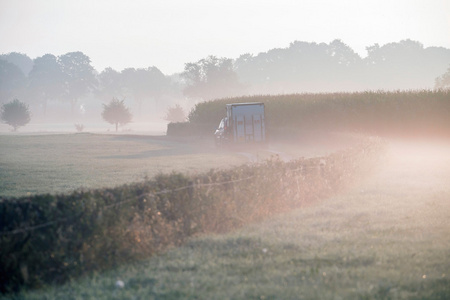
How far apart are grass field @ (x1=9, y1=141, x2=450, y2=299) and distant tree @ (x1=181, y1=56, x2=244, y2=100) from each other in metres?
120

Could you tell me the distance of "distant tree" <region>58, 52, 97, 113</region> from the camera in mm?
140250

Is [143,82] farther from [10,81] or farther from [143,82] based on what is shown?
[10,81]

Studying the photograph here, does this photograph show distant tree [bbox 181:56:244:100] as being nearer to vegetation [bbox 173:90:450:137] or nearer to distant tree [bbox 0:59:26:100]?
distant tree [bbox 0:59:26:100]

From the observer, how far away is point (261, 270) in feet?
24.1

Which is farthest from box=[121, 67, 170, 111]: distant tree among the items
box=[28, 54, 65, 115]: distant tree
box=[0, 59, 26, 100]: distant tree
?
box=[0, 59, 26, 100]: distant tree

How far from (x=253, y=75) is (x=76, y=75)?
57085 millimetres

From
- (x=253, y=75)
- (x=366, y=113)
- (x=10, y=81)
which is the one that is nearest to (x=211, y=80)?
(x=253, y=75)

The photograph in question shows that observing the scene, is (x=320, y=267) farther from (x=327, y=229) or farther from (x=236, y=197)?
(x=236, y=197)

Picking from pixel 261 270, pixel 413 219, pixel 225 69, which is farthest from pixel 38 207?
pixel 225 69

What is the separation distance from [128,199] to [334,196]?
7897 mm

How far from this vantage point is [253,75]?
16362 cm

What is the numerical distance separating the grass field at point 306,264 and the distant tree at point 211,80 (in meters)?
120

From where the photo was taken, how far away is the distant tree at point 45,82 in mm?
134750

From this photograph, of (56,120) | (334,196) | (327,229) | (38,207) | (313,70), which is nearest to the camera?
(38,207)
